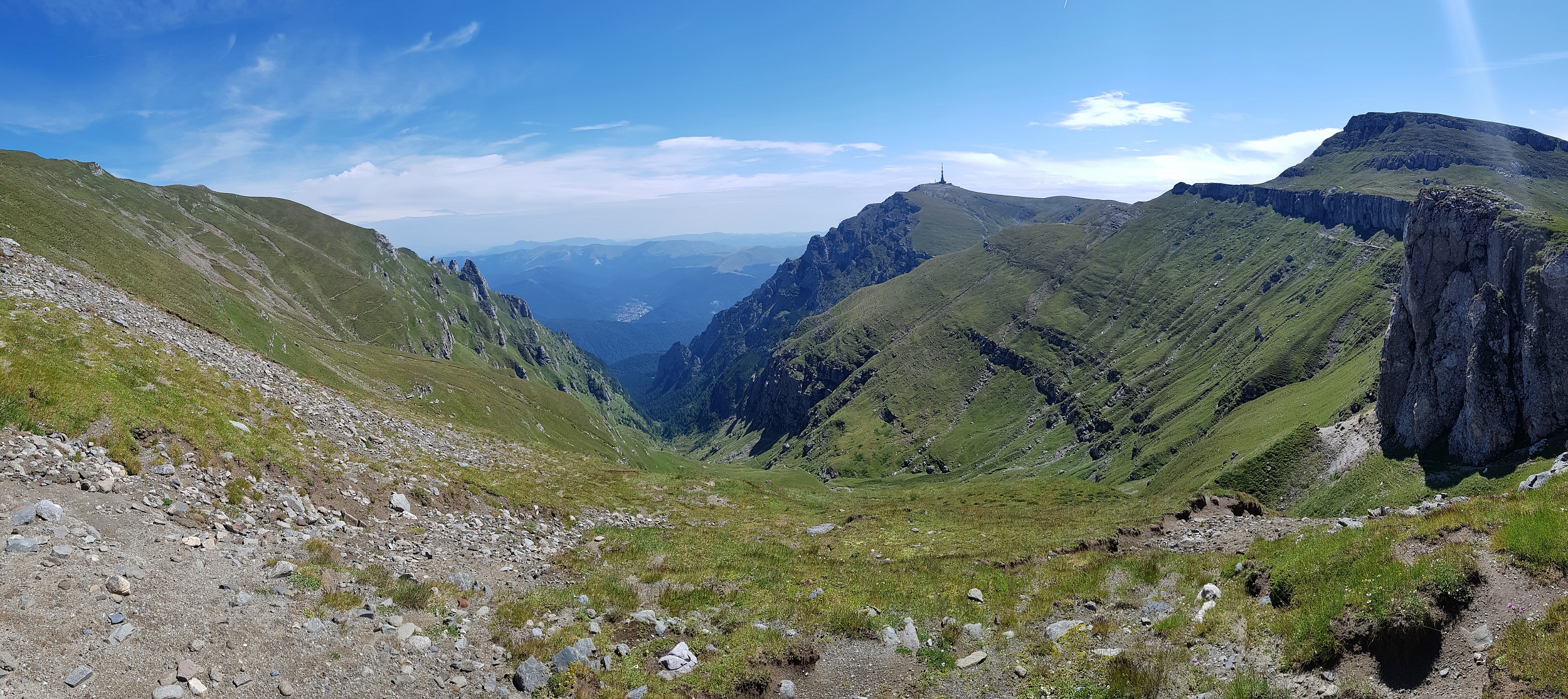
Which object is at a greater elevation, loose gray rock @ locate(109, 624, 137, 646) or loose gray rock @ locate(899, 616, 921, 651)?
loose gray rock @ locate(109, 624, 137, 646)

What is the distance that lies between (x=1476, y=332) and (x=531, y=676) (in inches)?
4860

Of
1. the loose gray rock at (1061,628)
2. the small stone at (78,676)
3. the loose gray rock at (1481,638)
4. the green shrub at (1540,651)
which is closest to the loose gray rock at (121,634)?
the small stone at (78,676)

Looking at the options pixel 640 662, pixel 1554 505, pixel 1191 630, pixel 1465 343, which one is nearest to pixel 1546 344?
pixel 1465 343

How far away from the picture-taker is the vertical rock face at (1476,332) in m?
73.0

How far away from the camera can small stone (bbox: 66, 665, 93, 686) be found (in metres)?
9.18

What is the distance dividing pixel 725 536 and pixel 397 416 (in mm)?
28169

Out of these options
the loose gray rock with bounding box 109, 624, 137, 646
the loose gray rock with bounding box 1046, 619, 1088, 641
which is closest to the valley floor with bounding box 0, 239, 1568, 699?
the loose gray rock with bounding box 109, 624, 137, 646

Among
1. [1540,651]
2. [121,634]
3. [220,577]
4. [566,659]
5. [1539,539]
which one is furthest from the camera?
[220,577]

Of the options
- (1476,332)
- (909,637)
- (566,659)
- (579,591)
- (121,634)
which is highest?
(121,634)

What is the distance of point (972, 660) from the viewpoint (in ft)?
46.5

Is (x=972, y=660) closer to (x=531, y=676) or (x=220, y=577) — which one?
(x=531, y=676)

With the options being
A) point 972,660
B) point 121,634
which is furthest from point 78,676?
point 972,660

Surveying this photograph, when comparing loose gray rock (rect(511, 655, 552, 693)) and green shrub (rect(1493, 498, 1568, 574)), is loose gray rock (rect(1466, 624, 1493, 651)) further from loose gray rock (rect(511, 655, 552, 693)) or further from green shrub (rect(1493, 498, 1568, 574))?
loose gray rock (rect(511, 655, 552, 693))

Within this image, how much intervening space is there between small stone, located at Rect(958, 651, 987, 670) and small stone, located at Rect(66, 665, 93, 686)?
1560 centimetres
